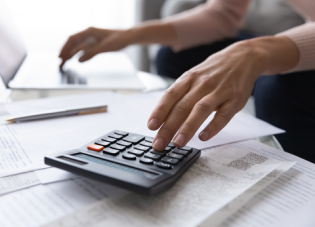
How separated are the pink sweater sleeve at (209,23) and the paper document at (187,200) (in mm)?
656

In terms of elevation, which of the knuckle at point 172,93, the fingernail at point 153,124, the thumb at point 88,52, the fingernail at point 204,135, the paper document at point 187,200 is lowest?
the paper document at point 187,200

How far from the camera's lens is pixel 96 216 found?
0.82 feet

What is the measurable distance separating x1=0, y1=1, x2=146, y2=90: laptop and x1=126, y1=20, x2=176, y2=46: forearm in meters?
0.09

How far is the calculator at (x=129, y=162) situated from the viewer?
0.27 meters

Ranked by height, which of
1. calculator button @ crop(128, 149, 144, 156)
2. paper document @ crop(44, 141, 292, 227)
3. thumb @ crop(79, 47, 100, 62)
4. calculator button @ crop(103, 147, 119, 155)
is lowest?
paper document @ crop(44, 141, 292, 227)

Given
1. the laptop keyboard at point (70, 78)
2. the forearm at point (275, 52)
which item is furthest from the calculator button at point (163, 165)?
the laptop keyboard at point (70, 78)

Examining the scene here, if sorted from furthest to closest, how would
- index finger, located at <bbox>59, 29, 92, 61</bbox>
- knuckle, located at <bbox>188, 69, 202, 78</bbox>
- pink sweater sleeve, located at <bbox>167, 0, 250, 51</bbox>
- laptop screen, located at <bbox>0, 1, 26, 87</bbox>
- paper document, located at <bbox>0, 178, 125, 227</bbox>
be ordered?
1. pink sweater sleeve, located at <bbox>167, 0, 250, 51</bbox>
2. index finger, located at <bbox>59, 29, 92, 61</bbox>
3. laptop screen, located at <bbox>0, 1, 26, 87</bbox>
4. knuckle, located at <bbox>188, 69, 202, 78</bbox>
5. paper document, located at <bbox>0, 178, 125, 227</bbox>

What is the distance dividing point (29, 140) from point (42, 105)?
16cm

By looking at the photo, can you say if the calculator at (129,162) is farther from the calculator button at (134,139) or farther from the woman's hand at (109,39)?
the woman's hand at (109,39)

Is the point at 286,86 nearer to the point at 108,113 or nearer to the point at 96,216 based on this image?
the point at 108,113

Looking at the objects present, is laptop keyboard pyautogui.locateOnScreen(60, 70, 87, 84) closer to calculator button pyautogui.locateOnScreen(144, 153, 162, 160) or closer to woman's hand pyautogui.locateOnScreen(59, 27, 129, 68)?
woman's hand pyautogui.locateOnScreen(59, 27, 129, 68)

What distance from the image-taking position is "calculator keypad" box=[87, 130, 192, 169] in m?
0.31

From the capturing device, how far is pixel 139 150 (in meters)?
0.33

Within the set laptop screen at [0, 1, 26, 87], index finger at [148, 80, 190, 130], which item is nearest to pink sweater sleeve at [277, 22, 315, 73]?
index finger at [148, 80, 190, 130]
